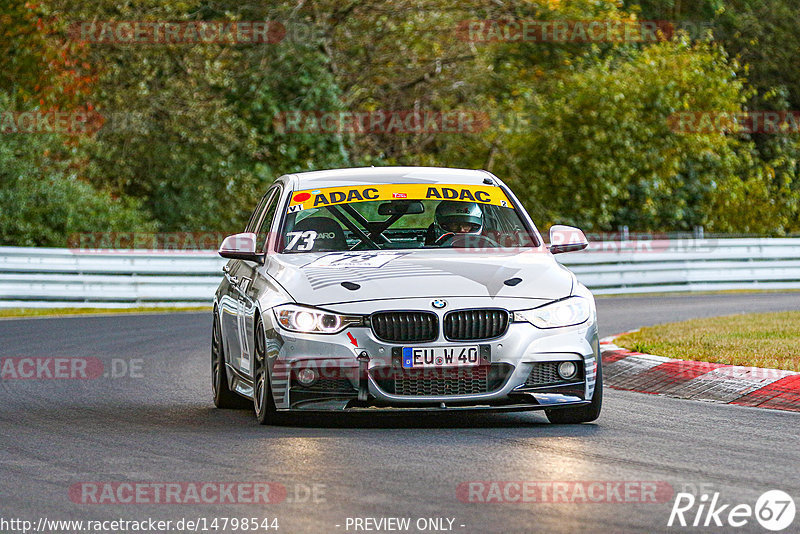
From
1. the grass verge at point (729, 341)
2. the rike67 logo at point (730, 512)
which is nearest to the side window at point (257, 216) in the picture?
the grass verge at point (729, 341)

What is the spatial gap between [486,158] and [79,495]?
97.4 ft

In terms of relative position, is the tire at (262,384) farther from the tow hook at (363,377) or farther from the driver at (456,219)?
the driver at (456,219)

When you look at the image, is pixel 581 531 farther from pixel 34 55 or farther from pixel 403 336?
pixel 34 55

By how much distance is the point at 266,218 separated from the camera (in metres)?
11.3

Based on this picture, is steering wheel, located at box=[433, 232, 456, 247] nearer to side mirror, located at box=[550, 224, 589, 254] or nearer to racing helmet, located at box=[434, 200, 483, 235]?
racing helmet, located at box=[434, 200, 483, 235]

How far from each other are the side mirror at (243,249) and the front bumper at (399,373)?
110 centimetres

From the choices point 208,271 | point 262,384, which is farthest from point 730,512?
point 208,271

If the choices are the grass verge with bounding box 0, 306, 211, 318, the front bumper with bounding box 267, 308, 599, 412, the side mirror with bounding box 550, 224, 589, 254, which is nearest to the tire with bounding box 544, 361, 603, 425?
the front bumper with bounding box 267, 308, 599, 412

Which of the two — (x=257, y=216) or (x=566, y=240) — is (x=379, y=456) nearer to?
(x=566, y=240)

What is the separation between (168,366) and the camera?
14.6 m

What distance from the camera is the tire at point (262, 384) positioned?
31.3 feet

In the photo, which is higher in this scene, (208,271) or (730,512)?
(730,512)

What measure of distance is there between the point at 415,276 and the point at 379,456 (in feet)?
5.06

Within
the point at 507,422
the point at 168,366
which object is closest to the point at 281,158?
the point at 168,366
